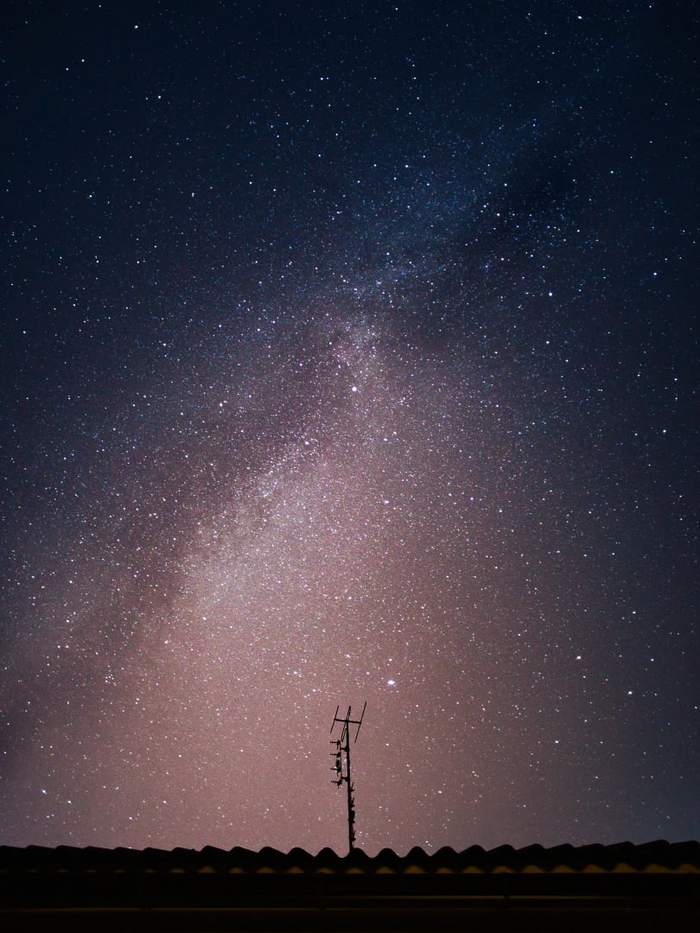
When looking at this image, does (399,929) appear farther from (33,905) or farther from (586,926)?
(33,905)

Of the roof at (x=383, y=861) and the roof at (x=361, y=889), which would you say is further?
the roof at (x=383, y=861)

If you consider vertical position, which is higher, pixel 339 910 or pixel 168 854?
pixel 168 854

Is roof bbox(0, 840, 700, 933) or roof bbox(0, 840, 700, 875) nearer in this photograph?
roof bbox(0, 840, 700, 933)

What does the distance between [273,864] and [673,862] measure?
10.5 ft

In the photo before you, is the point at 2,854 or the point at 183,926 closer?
the point at 183,926

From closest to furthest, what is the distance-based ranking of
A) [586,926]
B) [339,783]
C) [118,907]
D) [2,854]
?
[586,926]
[118,907]
[2,854]
[339,783]

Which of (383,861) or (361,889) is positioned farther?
(383,861)

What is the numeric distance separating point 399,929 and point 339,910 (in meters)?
0.48

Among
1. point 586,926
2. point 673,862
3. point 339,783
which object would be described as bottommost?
point 586,926

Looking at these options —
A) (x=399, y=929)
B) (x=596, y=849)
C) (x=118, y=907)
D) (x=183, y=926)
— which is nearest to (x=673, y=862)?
(x=596, y=849)

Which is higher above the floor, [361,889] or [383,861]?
[383,861]

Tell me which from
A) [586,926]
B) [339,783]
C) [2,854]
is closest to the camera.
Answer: [586,926]

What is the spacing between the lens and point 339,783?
69.4ft

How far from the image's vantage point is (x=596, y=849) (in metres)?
5.66
